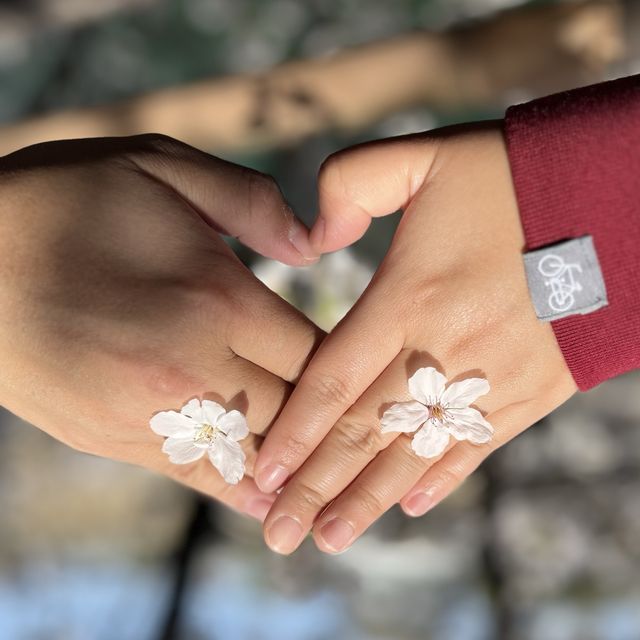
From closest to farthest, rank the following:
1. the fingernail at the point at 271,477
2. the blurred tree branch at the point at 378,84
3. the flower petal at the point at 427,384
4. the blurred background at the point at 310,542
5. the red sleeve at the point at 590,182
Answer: the red sleeve at the point at 590,182
the flower petal at the point at 427,384
the fingernail at the point at 271,477
the blurred background at the point at 310,542
the blurred tree branch at the point at 378,84

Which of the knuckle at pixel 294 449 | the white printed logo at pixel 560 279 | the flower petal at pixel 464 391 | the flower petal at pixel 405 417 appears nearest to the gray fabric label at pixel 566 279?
the white printed logo at pixel 560 279

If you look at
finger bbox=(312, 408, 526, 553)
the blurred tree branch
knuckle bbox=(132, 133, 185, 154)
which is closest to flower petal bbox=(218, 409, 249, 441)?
finger bbox=(312, 408, 526, 553)

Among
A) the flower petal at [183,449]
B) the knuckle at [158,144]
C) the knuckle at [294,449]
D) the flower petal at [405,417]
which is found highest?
the knuckle at [158,144]

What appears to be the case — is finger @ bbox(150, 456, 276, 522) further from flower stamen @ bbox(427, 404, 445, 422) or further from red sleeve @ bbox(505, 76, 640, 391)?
red sleeve @ bbox(505, 76, 640, 391)

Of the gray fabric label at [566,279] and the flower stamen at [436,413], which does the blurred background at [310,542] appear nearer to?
the flower stamen at [436,413]

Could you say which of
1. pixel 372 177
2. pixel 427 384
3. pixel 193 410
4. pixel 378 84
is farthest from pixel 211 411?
pixel 378 84

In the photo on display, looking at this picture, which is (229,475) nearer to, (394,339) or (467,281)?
(394,339)

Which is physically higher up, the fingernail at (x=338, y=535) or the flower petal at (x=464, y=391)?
the flower petal at (x=464, y=391)
